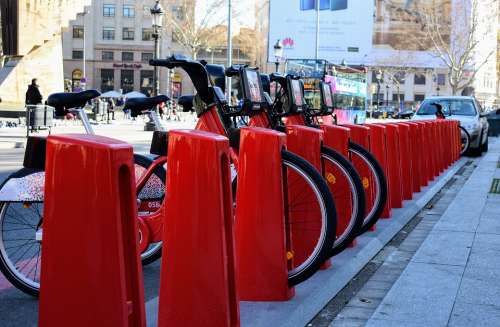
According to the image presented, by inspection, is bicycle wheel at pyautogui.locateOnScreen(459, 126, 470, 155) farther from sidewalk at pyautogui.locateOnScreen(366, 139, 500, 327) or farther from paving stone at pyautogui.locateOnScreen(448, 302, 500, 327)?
paving stone at pyautogui.locateOnScreen(448, 302, 500, 327)

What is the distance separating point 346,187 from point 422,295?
1041mm

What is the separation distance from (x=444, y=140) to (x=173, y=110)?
3269 centimetres

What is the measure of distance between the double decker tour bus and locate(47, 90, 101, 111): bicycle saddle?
2479cm

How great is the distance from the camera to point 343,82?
3272cm

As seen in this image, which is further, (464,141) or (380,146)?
(464,141)

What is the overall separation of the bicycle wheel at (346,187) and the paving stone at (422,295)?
48 cm

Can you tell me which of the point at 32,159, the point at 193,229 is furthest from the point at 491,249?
the point at 32,159

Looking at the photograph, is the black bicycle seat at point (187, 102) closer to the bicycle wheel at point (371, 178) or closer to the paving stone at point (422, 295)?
the bicycle wheel at point (371, 178)

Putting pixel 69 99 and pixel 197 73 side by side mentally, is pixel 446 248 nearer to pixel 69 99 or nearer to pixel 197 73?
pixel 197 73

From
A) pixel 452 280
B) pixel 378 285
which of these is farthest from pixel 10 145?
pixel 452 280

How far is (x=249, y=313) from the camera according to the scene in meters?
3.87

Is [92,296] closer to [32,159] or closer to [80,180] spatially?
[80,180]

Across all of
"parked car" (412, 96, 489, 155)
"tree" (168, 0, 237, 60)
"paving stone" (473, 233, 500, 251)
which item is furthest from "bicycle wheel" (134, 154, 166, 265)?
"tree" (168, 0, 237, 60)

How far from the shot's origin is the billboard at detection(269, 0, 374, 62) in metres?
56.6
